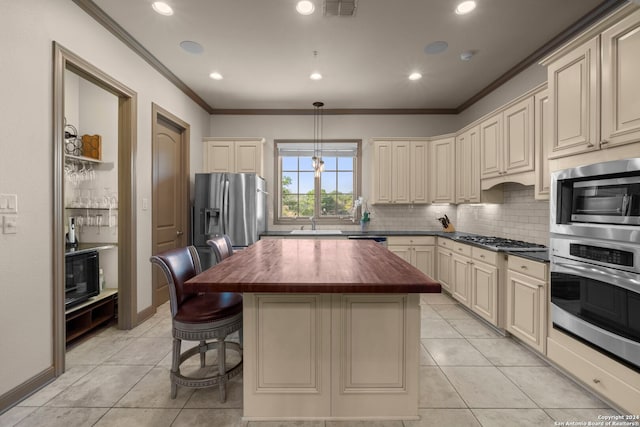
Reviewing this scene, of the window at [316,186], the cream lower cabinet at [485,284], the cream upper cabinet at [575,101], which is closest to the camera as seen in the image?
the cream upper cabinet at [575,101]

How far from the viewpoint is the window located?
5.10 meters

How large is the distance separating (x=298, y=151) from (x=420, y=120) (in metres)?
2.14

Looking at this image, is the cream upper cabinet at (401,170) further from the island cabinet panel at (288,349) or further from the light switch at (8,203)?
the light switch at (8,203)

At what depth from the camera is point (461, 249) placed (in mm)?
3588

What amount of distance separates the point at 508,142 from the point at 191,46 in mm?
3473

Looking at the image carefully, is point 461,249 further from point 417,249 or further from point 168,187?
point 168,187

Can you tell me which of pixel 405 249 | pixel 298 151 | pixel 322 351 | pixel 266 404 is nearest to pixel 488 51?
pixel 405 249

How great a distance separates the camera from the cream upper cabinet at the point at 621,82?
1637 mm

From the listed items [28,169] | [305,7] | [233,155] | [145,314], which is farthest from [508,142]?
[145,314]

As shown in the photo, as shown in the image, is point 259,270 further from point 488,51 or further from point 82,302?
point 488,51

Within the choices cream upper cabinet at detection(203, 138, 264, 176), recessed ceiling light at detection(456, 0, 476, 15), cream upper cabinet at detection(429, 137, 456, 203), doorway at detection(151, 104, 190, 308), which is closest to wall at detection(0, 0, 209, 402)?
doorway at detection(151, 104, 190, 308)

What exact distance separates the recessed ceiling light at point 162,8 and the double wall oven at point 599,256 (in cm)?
335

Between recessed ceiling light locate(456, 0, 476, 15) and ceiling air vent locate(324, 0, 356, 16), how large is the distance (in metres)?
0.87

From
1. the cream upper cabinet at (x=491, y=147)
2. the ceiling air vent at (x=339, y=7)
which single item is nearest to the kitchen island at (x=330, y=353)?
the ceiling air vent at (x=339, y=7)
